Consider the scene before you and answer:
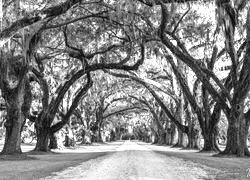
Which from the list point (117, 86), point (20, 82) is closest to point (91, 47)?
point (20, 82)

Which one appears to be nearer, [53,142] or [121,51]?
[121,51]

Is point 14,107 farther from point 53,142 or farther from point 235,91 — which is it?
point 235,91

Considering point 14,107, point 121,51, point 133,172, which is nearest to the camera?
point 133,172

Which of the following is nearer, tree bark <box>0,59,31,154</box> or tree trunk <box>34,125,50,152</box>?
tree bark <box>0,59,31,154</box>

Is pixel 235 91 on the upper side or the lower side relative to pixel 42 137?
upper

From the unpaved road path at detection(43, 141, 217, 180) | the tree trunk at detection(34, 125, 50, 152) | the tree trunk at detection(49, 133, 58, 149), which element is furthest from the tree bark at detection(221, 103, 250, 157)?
the tree trunk at detection(49, 133, 58, 149)

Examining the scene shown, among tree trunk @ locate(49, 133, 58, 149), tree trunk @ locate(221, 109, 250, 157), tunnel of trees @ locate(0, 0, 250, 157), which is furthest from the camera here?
tree trunk @ locate(49, 133, 58, 149)

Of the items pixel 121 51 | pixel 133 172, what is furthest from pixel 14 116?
pixel 121 51

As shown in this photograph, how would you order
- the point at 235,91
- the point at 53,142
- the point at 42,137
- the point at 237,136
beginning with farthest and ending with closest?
the point at 53,142, the point at 42,137, the point at 235,91, the point at 237,136

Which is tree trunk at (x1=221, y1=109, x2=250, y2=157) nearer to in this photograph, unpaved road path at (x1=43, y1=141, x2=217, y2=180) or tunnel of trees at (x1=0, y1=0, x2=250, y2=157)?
tunnel of trees at (x1=0, y1=0, x2=250, y2=157)

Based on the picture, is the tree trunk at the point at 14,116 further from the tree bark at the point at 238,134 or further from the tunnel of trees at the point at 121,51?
the tree bark at the point at 238,134

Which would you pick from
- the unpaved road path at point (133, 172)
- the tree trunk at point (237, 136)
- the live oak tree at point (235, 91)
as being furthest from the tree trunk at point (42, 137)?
the tree trunk at point (237, 136)

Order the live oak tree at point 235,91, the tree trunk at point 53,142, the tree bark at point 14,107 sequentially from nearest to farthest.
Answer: the tree bark at point 14,107
the live oak tree at point 235,91
the tree trunk at point 53,142

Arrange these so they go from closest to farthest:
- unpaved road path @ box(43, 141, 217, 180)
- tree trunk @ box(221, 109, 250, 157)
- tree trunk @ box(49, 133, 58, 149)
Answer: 1. unpaved road path @ box(43, 141, 217, 180)
2. tree trunk @ box(221, 109, 250, 157)
3. tree trunk @ box(49, 133, 58, 149)
